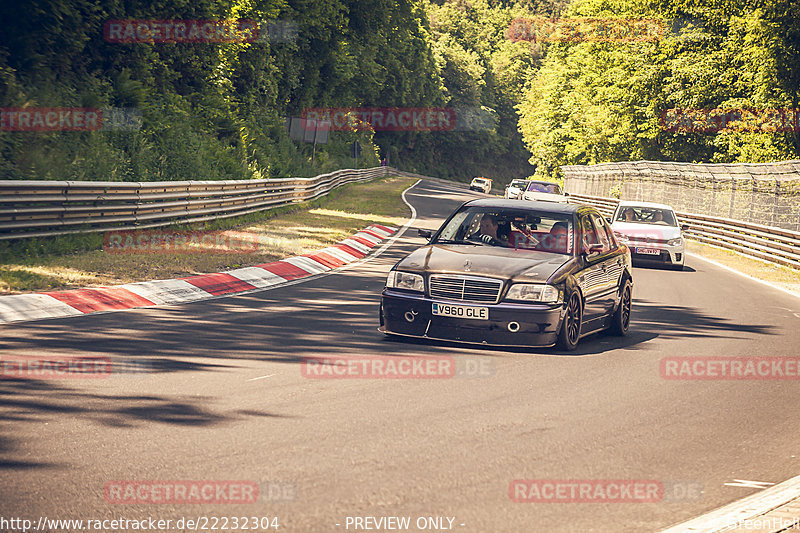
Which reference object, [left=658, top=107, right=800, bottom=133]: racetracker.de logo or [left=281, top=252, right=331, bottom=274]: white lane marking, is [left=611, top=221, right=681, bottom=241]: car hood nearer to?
[left=281, top=252, right=331, bottom=274]: white lane marking

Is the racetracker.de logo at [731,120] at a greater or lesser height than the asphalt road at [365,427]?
greater

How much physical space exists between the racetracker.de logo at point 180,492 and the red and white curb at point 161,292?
19.1 ft

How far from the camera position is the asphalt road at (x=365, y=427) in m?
4.91

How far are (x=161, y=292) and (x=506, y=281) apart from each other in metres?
5.50

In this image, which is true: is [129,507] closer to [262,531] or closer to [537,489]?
[262,531]

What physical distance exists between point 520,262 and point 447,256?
0.77 metres

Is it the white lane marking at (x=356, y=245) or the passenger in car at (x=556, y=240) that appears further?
the white lane marking at (x=356, y=245)

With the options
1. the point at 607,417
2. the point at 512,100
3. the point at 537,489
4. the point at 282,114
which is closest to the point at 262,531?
the point at 537,489

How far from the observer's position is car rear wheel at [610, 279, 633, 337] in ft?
37.2

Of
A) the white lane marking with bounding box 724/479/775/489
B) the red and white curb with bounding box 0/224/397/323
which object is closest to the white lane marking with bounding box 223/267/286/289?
the red and white curb with bounding box 0/224/397/323

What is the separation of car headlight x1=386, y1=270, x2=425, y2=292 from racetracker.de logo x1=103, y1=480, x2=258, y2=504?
464 cm

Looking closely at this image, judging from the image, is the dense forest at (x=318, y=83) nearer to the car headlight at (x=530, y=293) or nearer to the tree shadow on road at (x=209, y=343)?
the tree shadow on road at (x=209, y=343)

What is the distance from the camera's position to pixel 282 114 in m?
50.7

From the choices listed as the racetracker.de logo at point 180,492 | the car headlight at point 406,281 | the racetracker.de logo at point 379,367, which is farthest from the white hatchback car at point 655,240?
the racetracker.de logo at point 180,492
